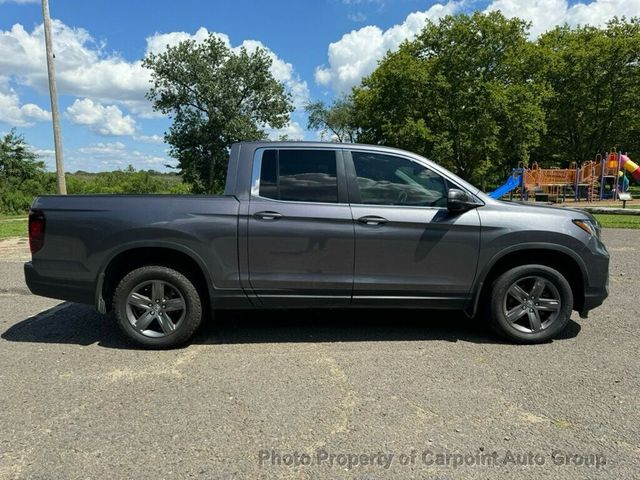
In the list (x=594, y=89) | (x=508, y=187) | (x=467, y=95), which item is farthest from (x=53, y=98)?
(x=594, y=89)

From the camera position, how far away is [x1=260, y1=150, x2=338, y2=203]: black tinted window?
448cm

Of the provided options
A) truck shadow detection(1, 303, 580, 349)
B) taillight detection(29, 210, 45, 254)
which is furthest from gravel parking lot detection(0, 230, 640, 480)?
taillight detection(29, 210, 45, 254)

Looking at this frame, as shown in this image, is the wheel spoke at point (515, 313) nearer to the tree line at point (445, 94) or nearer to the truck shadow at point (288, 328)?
the truck shadow at point (288, 328)

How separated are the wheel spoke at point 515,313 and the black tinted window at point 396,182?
1.17m

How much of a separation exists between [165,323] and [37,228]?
4.67ft

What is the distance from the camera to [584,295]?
457cm

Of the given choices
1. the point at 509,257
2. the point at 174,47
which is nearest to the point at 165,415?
the point at 509,257

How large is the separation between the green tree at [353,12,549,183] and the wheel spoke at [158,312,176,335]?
105 feet

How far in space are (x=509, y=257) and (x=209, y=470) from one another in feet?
10.6

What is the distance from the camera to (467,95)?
1375 inches

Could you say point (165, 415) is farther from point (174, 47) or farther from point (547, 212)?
point (174, 47)

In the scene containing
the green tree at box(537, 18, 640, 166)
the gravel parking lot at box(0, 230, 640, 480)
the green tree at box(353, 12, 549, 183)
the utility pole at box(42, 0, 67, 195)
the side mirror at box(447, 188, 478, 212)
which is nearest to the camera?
the gravel parking lot at box(0, 230, 640, 480)

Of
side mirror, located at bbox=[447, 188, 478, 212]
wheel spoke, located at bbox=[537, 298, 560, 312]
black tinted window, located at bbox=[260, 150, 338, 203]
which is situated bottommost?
wheel spoke, located at bbox=[537, 298, 560, 312]

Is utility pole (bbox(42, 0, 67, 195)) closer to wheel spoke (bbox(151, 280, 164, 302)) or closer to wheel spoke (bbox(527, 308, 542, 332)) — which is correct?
wheel spoke (bbox(151, 280, 164, 302))
